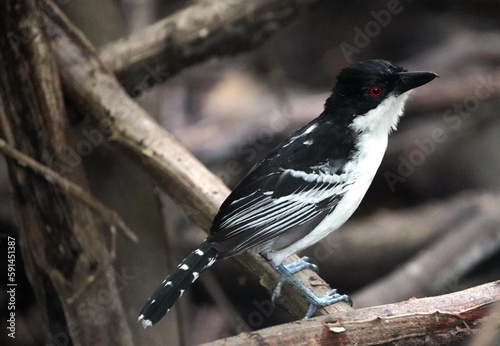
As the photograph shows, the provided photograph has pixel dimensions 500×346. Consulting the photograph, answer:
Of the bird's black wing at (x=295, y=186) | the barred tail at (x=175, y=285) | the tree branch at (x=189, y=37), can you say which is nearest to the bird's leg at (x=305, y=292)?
the bird's black wing at (x=295, y=186)

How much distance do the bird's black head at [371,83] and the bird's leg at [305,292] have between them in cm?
73

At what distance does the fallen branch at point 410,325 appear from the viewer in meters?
2.58

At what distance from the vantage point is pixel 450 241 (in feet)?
15.6

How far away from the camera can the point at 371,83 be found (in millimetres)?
3221

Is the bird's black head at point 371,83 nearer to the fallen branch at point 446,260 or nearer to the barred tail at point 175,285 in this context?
the barred tail at point 175,285

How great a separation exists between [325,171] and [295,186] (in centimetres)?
14

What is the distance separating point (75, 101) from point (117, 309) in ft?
3.55

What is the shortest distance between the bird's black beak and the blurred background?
1361 mm

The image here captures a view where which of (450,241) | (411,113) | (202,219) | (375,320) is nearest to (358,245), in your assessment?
(450,241)

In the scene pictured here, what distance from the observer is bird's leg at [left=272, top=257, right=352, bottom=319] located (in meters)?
3.08

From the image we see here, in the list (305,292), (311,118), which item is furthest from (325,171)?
(311,118)

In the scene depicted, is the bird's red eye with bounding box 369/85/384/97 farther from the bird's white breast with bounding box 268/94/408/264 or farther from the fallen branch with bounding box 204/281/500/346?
the fallen branch with bounding box 204/281/500/346

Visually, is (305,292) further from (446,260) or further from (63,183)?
(446,260)

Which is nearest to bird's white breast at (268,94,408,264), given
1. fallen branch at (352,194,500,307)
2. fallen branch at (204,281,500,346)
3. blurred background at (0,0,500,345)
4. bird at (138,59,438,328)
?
bird at (138,59,438,328)
